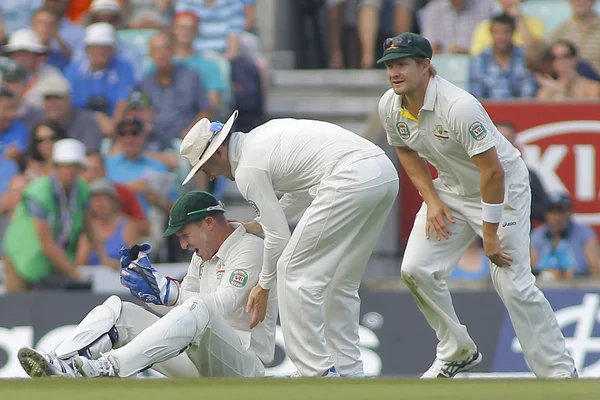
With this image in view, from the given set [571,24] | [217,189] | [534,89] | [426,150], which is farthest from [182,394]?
[571,24]

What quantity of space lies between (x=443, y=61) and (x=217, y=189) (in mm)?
2267

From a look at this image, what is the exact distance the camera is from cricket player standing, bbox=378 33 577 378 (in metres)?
6.68

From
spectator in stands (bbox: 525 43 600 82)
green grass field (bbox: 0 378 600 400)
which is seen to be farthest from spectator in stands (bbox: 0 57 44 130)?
green grass field (bbox: 0 378 600 400)

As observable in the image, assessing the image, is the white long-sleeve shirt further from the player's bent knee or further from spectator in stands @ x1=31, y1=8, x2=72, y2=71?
spectator in stands @ x1=31, y1=8, x2=72, y2=71

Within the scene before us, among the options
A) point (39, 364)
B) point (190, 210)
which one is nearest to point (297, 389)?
point (39, 364)

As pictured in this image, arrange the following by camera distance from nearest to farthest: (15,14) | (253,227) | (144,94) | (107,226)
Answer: (253,227) → (107,226) → (144,94) → (15,14)

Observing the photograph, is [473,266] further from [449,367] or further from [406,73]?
[406,73]

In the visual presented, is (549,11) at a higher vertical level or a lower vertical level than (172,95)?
higher

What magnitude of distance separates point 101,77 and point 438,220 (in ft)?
15.8

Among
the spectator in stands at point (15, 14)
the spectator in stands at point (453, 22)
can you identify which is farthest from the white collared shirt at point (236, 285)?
the spectator in stands at point (15, 14)

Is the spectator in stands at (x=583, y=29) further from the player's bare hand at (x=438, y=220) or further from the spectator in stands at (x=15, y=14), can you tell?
the spectator in stands at (x=15, y=14)

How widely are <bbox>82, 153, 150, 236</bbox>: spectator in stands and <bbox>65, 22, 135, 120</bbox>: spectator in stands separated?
66 centimetres

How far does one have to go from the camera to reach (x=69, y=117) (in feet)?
34.9

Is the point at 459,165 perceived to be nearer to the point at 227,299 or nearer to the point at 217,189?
the point at 227,299
